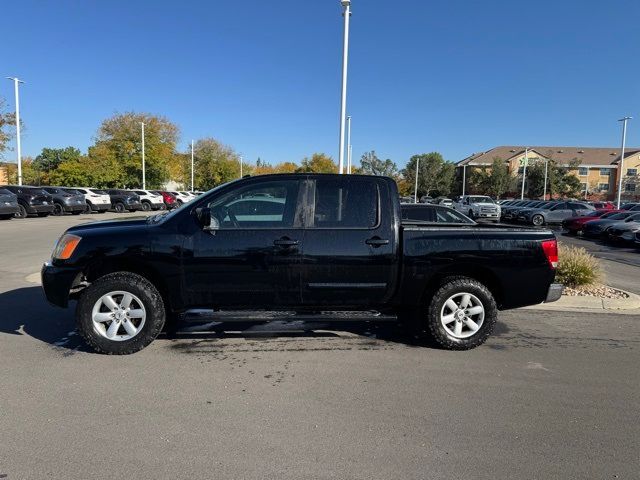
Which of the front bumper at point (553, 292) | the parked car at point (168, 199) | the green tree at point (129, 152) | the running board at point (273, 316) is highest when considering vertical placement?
the green tree at point (129, 152)

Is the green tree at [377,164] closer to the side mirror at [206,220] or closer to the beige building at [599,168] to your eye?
the beige building at [599,168]

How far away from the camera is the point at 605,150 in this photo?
286 feet

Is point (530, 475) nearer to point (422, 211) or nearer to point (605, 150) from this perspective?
point (422, 211)

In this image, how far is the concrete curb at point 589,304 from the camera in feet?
23.9

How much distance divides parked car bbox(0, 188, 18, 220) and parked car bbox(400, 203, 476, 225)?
62.0ft

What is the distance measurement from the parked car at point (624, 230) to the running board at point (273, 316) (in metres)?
16.6

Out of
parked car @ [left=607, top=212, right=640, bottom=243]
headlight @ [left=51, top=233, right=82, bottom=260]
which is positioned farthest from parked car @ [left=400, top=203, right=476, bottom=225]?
parked car @ [left=607, top=212, right=640, bottom=243]

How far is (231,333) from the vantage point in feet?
18.6

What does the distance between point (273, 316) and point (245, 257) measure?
2.23ft

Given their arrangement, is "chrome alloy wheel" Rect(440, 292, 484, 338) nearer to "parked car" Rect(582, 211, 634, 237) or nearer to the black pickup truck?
the black pickup truck

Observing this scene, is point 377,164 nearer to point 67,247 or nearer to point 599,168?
point 599,168

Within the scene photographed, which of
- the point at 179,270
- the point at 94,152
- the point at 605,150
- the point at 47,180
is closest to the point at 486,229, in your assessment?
the point at 179,270

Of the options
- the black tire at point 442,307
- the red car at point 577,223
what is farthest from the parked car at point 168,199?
the black tire at point 442,307

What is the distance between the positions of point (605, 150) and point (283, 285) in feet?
325
